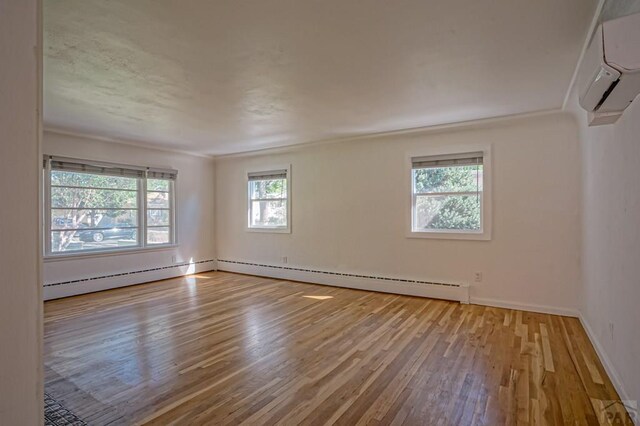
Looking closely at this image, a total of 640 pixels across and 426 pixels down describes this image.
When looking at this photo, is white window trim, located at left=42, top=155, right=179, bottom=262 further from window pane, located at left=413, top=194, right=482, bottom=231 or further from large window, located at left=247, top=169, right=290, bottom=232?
window pane, located at left=413, top=194, right=482, bottom=231

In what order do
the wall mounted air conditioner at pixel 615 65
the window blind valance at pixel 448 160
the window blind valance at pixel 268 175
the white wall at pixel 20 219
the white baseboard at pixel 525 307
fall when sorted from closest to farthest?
1. the white wall at pixel 20 219
2. the wall mounted air conditioner at pixel 615 65
3. the white baseboard at pixel 525 307
4. the window blind valance at pixel 448 160
5. the window blind valance at pixel 268 175

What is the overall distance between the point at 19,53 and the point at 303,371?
8.36ft

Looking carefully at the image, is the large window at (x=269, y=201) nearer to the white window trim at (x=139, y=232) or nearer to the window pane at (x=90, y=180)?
the white window trim at (x=139, y=232)

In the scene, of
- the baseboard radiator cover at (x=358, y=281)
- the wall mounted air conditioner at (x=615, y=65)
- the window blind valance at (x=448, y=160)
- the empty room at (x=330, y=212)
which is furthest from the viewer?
the baseboard radiator cover at (x=358, y=281)

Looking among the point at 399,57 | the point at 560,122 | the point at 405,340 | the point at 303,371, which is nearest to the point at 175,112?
the point at 399,57

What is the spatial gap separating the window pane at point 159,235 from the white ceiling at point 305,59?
7.69 ft

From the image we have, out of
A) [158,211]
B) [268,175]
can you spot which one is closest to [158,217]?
[158,211]

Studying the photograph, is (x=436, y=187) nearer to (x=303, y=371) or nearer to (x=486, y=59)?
(x=486, y=59)

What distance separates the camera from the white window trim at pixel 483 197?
14.6ft

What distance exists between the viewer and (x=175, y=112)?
3.98m

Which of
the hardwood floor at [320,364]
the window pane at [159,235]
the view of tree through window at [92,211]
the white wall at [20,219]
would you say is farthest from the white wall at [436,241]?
the white wall at [20,219]

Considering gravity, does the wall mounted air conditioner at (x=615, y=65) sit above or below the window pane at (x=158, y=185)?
above

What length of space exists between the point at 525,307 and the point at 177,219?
5.77 metres

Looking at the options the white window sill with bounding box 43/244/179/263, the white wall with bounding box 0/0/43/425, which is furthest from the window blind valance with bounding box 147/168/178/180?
the white wall with bounding box 0/0/43/425
